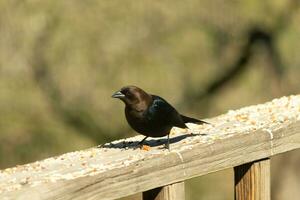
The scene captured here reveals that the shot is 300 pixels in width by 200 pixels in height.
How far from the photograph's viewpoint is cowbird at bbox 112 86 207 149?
3.93m

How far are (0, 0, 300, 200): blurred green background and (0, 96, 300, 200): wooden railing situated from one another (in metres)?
3.56

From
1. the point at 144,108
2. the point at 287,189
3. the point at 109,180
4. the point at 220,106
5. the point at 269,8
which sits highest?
the point at 269,8

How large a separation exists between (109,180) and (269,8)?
508cm

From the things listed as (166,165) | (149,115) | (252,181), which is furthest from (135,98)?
(166,165)

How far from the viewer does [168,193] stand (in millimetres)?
3000

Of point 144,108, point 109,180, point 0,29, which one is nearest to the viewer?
point 109,180

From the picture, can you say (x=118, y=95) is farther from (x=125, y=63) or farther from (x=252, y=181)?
(x=125, y=63)

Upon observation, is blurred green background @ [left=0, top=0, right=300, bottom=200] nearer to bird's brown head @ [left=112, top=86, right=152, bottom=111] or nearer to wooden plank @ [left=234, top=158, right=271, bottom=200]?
bird's brown head @ [left=112, top=86, right=152, bottom=111]

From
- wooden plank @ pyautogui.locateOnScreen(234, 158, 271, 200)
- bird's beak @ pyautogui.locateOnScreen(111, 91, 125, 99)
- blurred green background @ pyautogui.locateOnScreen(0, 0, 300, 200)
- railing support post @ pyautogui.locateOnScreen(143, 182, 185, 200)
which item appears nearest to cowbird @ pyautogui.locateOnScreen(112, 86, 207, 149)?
bird's beak @ pyautogui.locateOnScreen(111, 91, 125, 99)

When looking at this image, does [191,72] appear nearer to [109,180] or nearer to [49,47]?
[49,47]

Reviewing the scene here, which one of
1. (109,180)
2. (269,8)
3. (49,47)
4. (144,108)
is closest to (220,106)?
(269,8)

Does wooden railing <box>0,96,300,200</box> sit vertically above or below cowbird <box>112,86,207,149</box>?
below

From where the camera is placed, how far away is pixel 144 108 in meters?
4.08

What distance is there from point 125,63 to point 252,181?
4.28m
